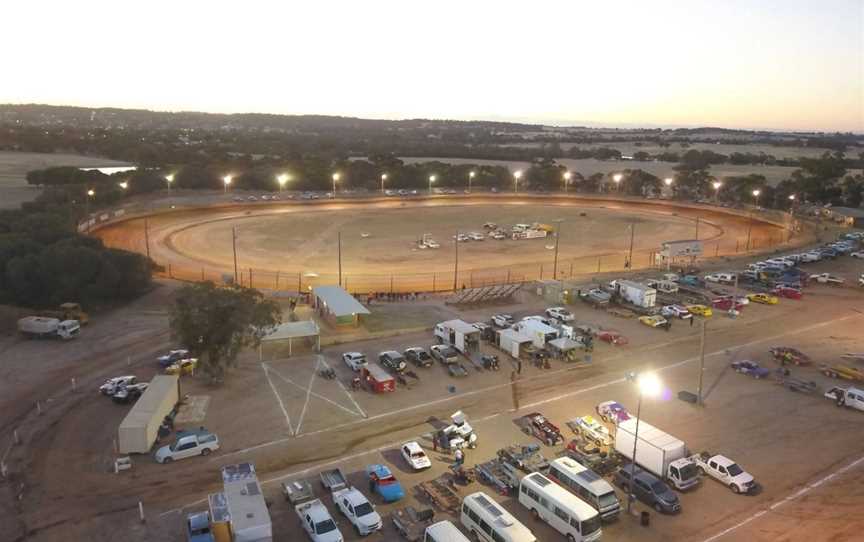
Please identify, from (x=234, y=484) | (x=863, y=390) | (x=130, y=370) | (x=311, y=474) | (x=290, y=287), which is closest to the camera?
(x=234, y=484)

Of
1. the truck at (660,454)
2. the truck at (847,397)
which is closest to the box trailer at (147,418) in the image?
the truck at (660,454)

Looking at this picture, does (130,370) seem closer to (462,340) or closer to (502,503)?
(462,340)

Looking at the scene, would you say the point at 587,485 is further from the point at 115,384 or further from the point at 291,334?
the point at 115,384

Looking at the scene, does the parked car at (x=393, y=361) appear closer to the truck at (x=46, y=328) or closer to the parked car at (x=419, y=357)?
the parked car at (x=419, y=357)

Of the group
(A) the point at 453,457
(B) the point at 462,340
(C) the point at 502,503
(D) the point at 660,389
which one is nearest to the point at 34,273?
(B) the point at 462,340

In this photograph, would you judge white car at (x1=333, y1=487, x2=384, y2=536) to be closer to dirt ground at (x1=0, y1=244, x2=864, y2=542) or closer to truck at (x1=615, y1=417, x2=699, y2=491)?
dirt ground at (x1=0, y1=244, x2=864, y2=542)

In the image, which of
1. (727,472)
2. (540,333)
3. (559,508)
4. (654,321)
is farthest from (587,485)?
(654,321)
